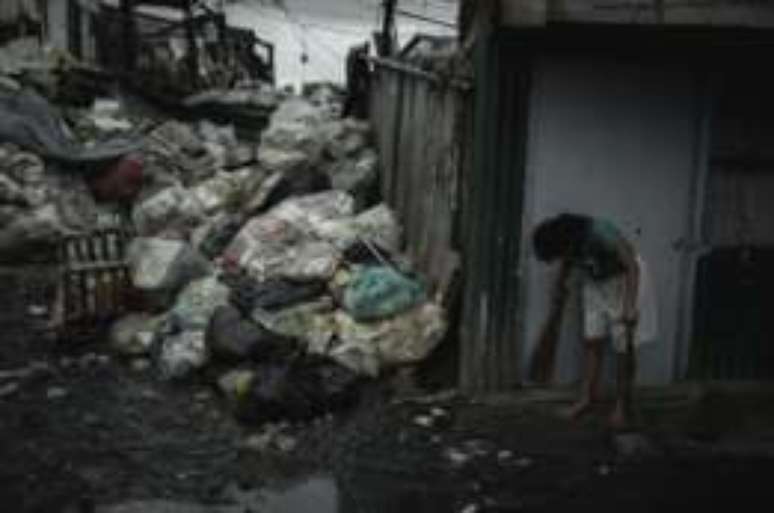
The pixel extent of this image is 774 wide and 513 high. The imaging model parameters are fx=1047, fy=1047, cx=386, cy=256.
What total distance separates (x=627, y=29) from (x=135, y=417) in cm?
402

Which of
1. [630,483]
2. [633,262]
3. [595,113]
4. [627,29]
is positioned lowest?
[630,483]

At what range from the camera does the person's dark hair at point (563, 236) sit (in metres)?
6.64

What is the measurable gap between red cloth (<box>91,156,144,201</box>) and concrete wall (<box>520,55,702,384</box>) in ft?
19.4

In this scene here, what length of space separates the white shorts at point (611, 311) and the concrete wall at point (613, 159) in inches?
9.4

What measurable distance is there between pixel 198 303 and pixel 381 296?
1538 mm

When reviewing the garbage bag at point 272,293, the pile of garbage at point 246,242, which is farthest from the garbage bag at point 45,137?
the garbage bag at point 272,293

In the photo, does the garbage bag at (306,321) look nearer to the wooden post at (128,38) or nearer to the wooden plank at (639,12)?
the wooden plank at (639,12)

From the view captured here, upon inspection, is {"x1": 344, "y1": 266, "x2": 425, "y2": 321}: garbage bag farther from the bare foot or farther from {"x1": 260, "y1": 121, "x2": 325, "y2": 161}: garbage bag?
{"x1": 260, "y1": 121, "x2": 325, "y2": 161}: garbage bag

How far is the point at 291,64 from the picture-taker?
895 inches

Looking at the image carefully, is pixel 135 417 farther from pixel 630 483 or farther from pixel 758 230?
pixel 758 230

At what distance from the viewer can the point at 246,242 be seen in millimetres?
9062

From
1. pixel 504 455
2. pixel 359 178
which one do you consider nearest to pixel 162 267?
pixel 359 178

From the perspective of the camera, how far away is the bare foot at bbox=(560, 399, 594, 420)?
22.8 ft

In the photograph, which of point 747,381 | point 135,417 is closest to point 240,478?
point 135,417
